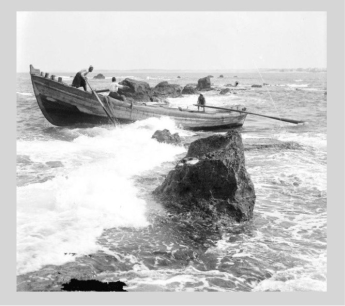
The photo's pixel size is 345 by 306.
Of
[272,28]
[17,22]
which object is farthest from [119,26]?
[272,28]

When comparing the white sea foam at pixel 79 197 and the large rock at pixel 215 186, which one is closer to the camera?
the white sea foam at pixel 79 197

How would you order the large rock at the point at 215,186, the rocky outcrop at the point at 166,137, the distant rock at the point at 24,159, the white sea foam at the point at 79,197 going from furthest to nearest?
the rocky outcrop at the point at 166,137 → the distant rock at the point at 24,159 → the large rock at the point at 215,186 → the white sea foam at the point at 79,197

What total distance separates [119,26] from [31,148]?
3982 millimetres

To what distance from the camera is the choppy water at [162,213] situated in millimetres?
6488

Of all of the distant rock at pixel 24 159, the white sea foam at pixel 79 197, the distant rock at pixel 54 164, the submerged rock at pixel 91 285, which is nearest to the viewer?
the submerged rock at pixel 91 285

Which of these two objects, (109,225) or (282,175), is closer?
(109,225)

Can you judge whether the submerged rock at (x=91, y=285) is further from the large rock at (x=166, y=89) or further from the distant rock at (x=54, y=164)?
the large rock at (x=166, y=89)

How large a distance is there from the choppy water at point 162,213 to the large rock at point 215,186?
34cm

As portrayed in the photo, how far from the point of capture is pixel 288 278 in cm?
652

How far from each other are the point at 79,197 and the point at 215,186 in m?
2.74

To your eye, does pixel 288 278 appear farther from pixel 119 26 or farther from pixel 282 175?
pixel 119 26

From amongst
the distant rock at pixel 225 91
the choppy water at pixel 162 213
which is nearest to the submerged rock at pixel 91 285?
the choppy water at pixel 162 213

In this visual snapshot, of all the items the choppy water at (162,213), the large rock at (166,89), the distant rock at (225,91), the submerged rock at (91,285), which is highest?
the large rock at (166,89)

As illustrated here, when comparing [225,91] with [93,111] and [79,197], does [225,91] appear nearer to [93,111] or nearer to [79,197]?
[93,111]
